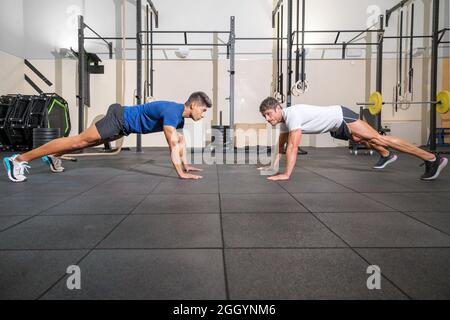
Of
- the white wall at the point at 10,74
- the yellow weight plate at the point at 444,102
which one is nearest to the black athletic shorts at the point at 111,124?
the yellow weight plate at the point at 444,102

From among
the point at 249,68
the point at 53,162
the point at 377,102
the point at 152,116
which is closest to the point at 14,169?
the point at 53,162

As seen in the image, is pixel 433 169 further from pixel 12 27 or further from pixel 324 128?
pixel 12 27

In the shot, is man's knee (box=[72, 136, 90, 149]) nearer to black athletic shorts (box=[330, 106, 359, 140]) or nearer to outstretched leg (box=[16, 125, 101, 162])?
outstretched leg (box=[16, 125, 101, 162])

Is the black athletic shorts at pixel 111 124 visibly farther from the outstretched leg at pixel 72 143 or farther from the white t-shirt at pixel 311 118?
the white t-shirt at pixel 311 118

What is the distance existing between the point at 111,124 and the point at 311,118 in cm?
162

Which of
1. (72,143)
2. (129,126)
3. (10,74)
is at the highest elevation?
(10,74)

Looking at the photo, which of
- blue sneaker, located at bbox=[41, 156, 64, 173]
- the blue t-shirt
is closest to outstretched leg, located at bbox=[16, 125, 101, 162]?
the blue t-shirt

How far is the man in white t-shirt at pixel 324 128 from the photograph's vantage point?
8.64ft

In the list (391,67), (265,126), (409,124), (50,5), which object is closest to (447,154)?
(409,124)

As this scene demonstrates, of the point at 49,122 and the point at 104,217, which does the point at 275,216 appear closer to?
the point at 104,217

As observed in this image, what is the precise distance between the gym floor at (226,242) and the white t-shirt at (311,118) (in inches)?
23.5

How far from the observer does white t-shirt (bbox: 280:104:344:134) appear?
2.64 m

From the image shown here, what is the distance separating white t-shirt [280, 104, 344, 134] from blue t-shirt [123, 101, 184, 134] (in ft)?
2.88

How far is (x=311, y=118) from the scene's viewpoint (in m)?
2.73
